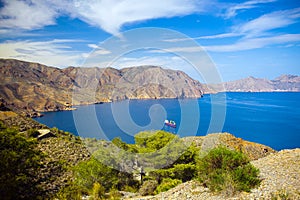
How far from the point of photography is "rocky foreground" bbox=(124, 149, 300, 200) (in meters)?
9.02

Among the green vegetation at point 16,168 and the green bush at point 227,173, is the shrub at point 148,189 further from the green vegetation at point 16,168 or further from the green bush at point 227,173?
the green vegetation at point 16,168

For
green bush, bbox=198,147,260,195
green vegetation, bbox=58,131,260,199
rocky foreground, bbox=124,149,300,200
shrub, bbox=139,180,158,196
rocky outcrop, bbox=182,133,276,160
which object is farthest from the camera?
rocky outcrop, bbox=182,133,276,160

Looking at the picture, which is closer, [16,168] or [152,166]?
[16,168]

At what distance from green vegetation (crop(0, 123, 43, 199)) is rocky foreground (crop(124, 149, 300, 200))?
7606mm

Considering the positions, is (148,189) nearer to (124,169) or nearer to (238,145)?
(124,169)

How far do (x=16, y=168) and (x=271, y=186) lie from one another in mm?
13768

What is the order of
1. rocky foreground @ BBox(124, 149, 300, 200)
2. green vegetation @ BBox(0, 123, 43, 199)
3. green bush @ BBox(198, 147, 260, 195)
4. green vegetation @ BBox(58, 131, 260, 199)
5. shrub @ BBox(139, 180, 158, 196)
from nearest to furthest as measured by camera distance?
rocky foreground @ BBox(124, 149, 300, 200), green bush @ BBox(198, 147, 260, 195), green vegetation @ BBox(58, 131, 260, 199), green vegetation @ BBox(0, 123, 43, 199), shrub @ BBox(139, 180, 158, 196)

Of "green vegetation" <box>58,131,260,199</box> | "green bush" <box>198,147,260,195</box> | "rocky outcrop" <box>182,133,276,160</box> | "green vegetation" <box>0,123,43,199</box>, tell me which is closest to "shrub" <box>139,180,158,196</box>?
"green vegetation" <box>58,131,260,199</box>

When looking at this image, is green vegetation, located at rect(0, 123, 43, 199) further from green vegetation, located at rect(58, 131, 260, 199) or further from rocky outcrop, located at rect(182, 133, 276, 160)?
rocky outcrop, located at rect(182, 133, 276, 160)

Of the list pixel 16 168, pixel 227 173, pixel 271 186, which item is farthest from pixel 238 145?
pixel 16 168

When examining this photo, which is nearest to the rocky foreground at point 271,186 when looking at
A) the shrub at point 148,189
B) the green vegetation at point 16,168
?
the shrub at point 148,189

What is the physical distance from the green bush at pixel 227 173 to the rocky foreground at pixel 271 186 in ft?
1.00

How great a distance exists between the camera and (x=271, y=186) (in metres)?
9.79

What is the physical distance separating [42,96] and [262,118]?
149666 mm
